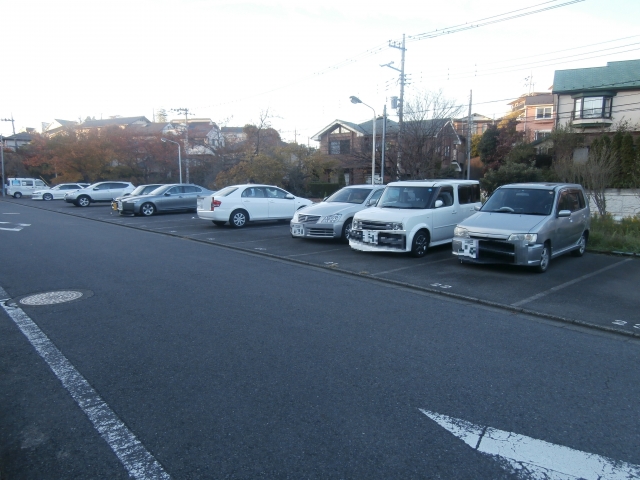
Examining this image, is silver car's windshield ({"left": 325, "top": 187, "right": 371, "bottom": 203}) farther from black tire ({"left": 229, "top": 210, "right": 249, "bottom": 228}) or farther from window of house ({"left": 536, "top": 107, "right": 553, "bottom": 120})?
window of house ({"left": 536, "top": 107, "right": 553, "bottom": 120})

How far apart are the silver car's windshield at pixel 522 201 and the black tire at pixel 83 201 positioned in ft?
90.9

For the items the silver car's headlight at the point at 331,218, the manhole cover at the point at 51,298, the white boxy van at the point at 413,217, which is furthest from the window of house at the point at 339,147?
the manhole cover at the point at 51,298

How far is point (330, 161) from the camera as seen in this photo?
129 ft

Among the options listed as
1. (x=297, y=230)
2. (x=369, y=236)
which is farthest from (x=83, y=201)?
(x=369, y=236)

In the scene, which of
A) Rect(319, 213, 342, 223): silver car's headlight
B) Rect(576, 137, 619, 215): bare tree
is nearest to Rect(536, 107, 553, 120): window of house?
Rect(576, 137, 619, 215): bare tree

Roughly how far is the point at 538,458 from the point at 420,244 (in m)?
8.32

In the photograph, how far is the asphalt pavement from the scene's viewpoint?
342 cm

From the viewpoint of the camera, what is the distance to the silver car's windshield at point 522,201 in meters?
10.3

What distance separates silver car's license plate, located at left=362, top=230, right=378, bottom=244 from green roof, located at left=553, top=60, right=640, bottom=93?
1259 inches

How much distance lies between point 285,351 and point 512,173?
21.6 metres

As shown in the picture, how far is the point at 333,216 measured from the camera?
Result: 13.4 metres

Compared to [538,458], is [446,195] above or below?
above

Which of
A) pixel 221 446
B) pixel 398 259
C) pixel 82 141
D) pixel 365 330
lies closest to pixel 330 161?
pixel 82 141

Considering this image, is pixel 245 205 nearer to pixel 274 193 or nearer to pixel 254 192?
pixel 254 192
